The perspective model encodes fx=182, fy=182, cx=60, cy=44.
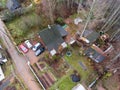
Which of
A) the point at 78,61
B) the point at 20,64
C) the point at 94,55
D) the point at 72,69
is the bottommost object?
the point at 94,55

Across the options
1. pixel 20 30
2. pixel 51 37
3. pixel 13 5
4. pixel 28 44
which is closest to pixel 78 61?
pixel 51 37

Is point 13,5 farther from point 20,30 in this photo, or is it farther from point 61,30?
point 61,30

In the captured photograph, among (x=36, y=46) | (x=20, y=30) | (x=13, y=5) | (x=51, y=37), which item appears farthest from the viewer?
(x=13, y=5)

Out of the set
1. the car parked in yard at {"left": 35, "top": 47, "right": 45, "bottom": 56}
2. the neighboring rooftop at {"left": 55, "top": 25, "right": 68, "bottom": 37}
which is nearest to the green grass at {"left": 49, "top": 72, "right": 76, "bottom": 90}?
the car parked in yard at {"left": 35, "top": 47, "right": 45, "bottom": 56}

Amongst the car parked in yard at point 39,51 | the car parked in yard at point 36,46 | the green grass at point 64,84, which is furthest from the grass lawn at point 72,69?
the car parked in yard at point 36,46

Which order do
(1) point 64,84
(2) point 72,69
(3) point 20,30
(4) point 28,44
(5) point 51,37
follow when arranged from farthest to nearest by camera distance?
(3) point 20,30, (4) point 28,44, (5) point 51,37, (2) point 72,69, (1) point 64,84

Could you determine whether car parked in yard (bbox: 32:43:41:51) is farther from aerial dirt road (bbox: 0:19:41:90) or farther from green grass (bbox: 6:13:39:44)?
aerial dirt road (bbox: 0:19:41:90)

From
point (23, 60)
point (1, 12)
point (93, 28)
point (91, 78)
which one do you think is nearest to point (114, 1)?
point (93, 28)

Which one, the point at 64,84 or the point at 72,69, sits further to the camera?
the point at 72,69
